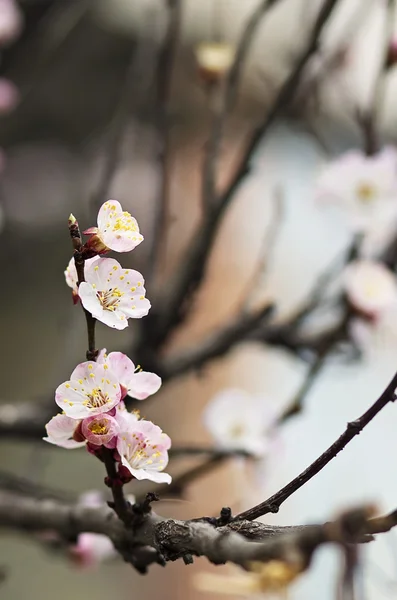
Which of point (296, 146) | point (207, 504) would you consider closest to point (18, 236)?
point (296, 146)

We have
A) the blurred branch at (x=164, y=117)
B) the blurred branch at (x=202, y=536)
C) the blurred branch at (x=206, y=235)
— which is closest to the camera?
the blurred branch at (x=202, y=536)

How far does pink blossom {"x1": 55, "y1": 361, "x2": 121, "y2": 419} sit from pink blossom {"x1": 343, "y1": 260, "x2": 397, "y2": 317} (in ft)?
1.09

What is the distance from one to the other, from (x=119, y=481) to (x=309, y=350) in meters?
0.35

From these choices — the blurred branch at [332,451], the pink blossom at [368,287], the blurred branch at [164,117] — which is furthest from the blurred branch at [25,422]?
the blurred branch at [332,451]

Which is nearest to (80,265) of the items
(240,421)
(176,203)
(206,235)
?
(206,235)

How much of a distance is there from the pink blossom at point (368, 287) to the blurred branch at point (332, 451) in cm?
33

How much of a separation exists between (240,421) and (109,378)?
37 cm

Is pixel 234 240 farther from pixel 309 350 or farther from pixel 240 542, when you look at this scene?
pixel 240 542

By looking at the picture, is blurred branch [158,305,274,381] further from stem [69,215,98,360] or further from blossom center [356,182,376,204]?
stem [69,215,98,360]

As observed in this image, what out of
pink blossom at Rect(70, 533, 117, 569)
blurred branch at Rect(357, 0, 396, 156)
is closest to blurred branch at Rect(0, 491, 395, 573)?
pink blossom at Rect(70, 533, 117, 569)

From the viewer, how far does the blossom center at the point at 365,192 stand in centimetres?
58

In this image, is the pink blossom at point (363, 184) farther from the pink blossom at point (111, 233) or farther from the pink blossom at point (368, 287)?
the pink blossom at point (111, 233)

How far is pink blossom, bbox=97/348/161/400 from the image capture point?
0.23 m

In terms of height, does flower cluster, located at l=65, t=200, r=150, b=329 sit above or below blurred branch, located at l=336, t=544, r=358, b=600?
above
